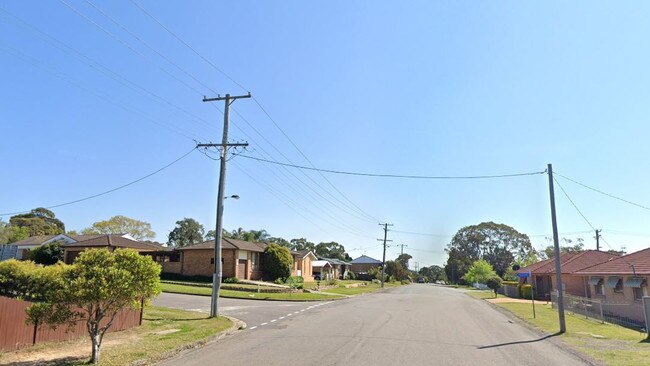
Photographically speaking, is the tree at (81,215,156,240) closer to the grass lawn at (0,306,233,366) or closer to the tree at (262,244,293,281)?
the tree at (262,244,293,281)

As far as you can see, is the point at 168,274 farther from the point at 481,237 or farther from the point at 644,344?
the point at 481,237

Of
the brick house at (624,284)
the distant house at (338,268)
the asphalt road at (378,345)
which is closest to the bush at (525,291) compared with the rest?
the brick house at (624,284)

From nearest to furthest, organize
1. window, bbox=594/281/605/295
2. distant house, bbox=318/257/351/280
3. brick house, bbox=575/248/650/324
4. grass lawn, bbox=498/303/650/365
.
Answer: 1. grass lawn, bbox=498/303/650/365
2. brick house, bbox=575/248/650/324
3. window, bbox=594/281/605/295
4. distant house, bbox=318/257/351/280

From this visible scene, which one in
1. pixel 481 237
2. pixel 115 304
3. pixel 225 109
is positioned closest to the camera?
pixel 115 304

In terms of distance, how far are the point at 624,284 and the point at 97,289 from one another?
28512 mm

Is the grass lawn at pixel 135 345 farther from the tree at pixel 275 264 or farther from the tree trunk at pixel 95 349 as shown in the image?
the tree at pixel 275 264

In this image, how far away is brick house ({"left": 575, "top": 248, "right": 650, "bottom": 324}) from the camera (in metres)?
24.9

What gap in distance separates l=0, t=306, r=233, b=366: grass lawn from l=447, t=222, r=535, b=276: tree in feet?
321

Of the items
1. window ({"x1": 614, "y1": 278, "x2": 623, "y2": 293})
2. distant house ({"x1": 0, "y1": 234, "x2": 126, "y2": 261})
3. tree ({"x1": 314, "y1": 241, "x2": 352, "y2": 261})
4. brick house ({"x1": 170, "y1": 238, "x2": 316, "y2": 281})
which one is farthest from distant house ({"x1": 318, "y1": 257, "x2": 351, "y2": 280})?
window ({"x1": 614, "y1": 278, "x2": 623, "y2": 293})

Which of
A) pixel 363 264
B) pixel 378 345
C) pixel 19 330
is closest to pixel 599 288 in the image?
pixel 378 345

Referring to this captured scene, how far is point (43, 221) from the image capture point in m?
88.3

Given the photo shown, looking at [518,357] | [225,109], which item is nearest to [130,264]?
[518,357]

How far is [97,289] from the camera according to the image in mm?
9523

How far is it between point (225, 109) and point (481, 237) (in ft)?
338
